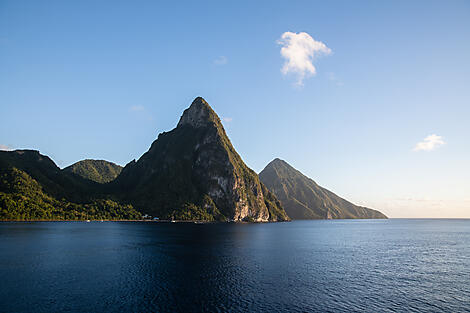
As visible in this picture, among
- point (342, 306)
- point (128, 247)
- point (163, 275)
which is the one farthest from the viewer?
point (128, 247)

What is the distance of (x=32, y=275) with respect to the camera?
226 feet

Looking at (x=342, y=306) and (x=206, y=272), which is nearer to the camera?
(x=342, y=306)

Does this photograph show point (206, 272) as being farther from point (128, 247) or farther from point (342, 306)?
point (128, 247)

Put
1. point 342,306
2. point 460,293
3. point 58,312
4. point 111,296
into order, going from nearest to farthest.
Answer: point 58,312
point 342,306
point 111,296
point 460,293

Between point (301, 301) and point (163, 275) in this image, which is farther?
point (163, 275)

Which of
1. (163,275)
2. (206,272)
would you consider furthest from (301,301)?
(163,275)

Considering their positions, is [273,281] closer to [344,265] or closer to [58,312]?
[344,265]

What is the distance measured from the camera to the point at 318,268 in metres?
85.0

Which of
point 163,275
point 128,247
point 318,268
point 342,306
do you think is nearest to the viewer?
point 342,306

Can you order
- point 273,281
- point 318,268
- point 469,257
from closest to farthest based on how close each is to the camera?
point 273,281 < point 318,268 < point 469,257

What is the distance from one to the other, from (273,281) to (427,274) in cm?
4845

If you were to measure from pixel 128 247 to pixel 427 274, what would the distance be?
375ft

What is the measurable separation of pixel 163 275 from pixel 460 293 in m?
73.9

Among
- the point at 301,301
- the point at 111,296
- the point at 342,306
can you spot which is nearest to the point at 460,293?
the point at 342,306
